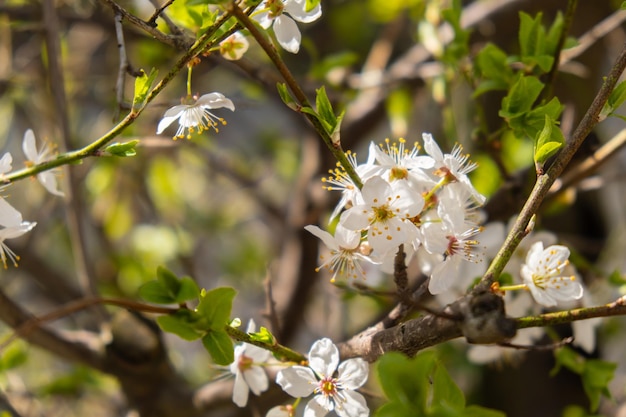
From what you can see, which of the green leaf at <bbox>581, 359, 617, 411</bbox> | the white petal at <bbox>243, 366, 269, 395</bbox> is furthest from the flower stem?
the green leaf at <bbox>581, 359, 617, 411</bbox>

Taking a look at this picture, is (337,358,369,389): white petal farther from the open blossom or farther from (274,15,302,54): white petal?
(274,15,302,54): white petal

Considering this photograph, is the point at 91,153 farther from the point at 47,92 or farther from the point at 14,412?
the point at 47,92

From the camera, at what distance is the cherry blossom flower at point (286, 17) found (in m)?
0.65

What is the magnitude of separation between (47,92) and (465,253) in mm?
1155

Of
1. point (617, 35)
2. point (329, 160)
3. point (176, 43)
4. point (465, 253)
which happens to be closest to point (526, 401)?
point (329, 160)

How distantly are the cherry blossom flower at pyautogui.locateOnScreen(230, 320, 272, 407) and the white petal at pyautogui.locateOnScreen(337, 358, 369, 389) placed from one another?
0.11 m

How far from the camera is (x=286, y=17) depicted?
2.20 ft

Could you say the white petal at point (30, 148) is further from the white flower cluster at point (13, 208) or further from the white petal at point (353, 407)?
the white petal at point (353, 407)

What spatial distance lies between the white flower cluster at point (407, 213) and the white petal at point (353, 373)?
92 millimetres

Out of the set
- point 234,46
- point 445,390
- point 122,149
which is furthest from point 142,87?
point 445,390

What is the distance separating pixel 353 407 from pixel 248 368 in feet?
0.47

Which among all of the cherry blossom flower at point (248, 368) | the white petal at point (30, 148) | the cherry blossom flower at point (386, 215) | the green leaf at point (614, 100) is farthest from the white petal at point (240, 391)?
the green leaf at point (614, 100)

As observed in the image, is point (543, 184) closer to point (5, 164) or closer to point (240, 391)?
point (240, 391)

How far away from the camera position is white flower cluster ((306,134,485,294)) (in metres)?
0.59
